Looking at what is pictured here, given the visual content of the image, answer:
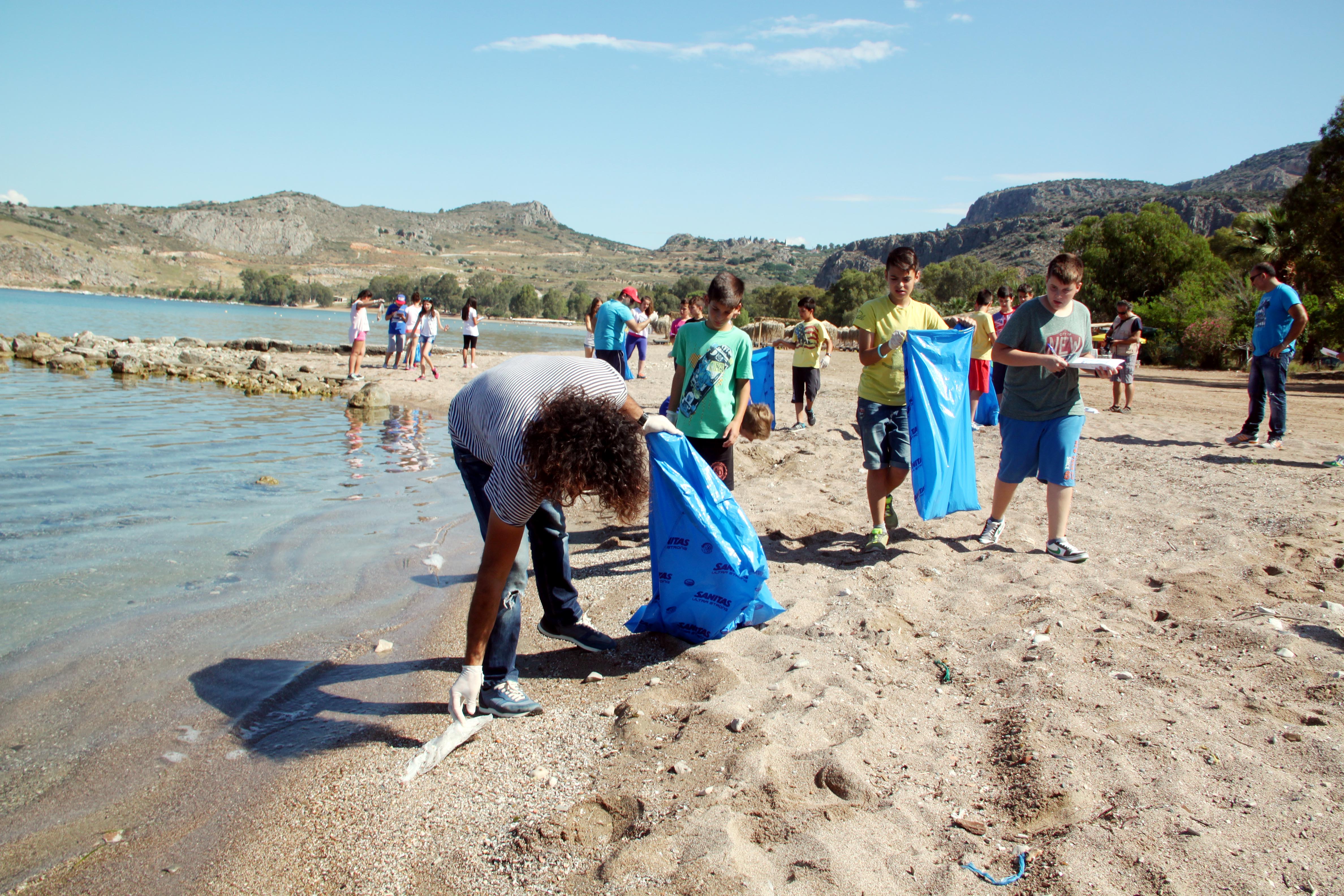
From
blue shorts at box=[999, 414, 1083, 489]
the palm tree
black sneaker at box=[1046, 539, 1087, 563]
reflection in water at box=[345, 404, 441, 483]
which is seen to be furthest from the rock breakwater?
the palm tree

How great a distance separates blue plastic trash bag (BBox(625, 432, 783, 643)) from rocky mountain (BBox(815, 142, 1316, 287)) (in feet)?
180

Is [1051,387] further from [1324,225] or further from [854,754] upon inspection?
[1324,225]

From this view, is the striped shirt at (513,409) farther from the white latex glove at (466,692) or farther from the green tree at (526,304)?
the green tree at (526,304)

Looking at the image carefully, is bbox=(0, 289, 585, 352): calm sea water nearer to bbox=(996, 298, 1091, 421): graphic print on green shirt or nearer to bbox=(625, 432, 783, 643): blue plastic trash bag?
bbox=(996, 298, 1091, 421): graphic print on green shirt

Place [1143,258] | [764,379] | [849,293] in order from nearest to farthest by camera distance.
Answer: [764,379], [1143,258], [849,293]

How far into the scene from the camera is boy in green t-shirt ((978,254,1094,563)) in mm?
4434

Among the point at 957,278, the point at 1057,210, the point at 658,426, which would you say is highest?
the point at 1057,210

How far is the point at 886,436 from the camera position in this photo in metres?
4.75

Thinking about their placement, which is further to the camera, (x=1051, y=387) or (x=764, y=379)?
(x=764, y=379)

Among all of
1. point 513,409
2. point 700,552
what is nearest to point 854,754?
point 700,552

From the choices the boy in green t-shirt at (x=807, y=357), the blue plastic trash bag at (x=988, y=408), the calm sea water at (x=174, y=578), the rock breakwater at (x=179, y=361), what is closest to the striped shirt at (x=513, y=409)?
the calm sea water at (x=174, y=578)

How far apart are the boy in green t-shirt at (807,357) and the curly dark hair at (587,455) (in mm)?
7045

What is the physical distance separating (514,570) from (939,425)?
289cm

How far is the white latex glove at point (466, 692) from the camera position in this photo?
2.70 meters
